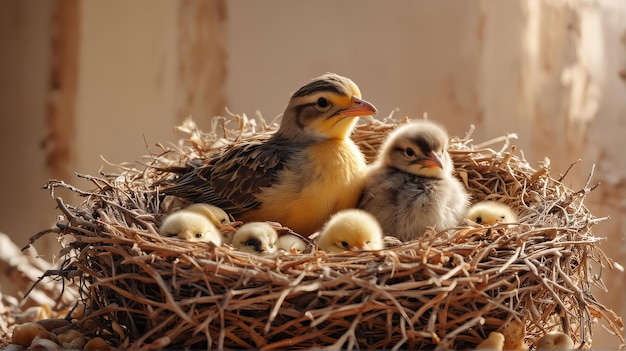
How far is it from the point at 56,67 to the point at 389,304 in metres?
2.49

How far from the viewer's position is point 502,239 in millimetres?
1895

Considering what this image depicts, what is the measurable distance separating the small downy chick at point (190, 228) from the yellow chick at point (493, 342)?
65 cm

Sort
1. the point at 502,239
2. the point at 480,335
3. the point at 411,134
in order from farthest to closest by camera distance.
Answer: the point at 411,134
the point at 502,239
the point at 480,335

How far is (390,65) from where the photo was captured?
11.6 ft

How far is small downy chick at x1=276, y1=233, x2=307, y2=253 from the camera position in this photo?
204 cm

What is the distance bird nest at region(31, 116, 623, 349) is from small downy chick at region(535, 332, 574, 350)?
44 millimetres

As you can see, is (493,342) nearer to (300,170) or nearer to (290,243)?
(290,243)

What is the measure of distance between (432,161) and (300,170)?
36 centimetres

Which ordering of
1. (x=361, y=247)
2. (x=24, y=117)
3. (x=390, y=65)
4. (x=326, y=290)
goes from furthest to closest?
(x=24, y=117), (x=390, y=65), (x=361, y=247), (x=326, y=290)

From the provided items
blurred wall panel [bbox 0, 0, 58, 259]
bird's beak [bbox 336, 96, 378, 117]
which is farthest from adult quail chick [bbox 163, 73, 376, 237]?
blurred wall panel [bbox 0, 0, 58, 259]

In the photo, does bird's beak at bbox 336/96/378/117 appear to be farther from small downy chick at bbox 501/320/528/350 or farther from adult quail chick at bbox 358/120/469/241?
small downy chick at bbox 501/320/528/350

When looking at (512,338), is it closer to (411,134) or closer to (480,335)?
(480,335)

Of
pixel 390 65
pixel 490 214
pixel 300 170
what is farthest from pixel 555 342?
pixel 390 65

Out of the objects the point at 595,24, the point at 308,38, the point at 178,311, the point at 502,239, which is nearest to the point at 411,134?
the point at 502,239
